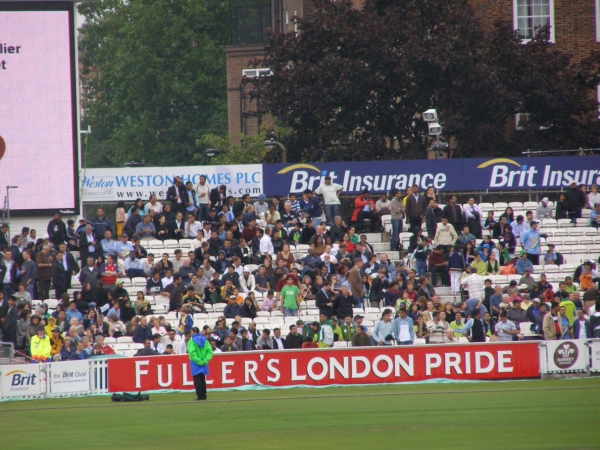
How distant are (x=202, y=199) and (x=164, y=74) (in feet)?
113

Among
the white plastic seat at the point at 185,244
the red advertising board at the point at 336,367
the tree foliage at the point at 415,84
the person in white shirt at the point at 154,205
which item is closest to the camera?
the red advertising board at the point at 336,367

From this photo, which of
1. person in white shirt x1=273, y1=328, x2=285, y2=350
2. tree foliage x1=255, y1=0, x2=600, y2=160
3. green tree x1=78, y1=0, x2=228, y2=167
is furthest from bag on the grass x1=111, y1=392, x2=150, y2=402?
green tree x1=78, y1=0, x2=228, y2=167

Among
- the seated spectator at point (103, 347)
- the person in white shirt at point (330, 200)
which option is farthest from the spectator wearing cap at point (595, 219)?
the seated spectator at point (103, 347)

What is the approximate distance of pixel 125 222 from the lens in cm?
2950

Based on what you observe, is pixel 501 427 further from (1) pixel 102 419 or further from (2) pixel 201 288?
(2) pixel 201 288

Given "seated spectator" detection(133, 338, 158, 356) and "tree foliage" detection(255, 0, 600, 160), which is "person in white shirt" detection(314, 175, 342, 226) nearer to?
"tree foliage" detection(255, 0, 600, 160)

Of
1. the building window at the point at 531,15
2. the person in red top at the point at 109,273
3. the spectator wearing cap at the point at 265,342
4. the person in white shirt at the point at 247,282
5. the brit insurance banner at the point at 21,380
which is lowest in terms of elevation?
the brit insurance banner at the point at 21,380

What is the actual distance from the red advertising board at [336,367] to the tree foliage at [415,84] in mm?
14916

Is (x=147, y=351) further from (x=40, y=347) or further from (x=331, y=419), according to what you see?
(x=331, y=419)

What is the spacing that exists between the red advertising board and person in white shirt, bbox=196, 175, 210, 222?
8.81 meters

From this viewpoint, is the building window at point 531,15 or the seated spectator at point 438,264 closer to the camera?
the seated spectator at point 438,264

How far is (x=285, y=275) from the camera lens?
27.1 metres

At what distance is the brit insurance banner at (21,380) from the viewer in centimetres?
2148

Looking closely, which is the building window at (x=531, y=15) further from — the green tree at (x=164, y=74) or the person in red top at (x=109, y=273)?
the green tree at (x=164, y=74)
